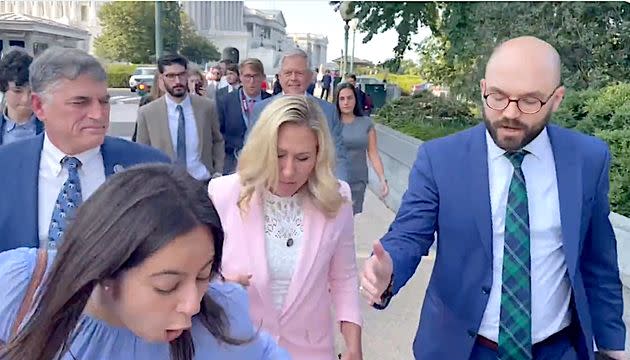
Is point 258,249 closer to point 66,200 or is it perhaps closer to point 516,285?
point 66,200

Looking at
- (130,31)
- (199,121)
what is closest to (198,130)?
(199,121)

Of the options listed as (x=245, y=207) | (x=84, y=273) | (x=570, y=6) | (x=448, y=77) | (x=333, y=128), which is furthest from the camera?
(x=448, y=77)

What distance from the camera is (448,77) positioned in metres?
17.3

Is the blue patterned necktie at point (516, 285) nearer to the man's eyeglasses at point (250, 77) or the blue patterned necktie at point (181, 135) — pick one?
the blue patterned necktie at point (181, 135)

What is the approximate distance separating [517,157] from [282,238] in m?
0.87

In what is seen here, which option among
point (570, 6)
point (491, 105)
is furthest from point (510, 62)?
point (570, 6)

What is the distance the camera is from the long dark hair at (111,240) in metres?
1.42

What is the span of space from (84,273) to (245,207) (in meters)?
1.43

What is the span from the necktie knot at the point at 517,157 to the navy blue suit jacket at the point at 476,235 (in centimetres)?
9

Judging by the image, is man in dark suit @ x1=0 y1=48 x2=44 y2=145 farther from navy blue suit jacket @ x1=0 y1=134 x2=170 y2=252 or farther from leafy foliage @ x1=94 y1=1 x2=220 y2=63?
leafy foliage @ x1=94 y1=1 x2=220 y2=63

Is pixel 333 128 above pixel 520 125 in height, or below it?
below

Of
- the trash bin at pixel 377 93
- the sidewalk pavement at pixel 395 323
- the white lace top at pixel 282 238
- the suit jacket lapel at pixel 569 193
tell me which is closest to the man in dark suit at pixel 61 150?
the white lace top at pixel 282 238

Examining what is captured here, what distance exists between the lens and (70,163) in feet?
9.05

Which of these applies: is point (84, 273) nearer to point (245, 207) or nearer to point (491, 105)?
point (245, 207)
